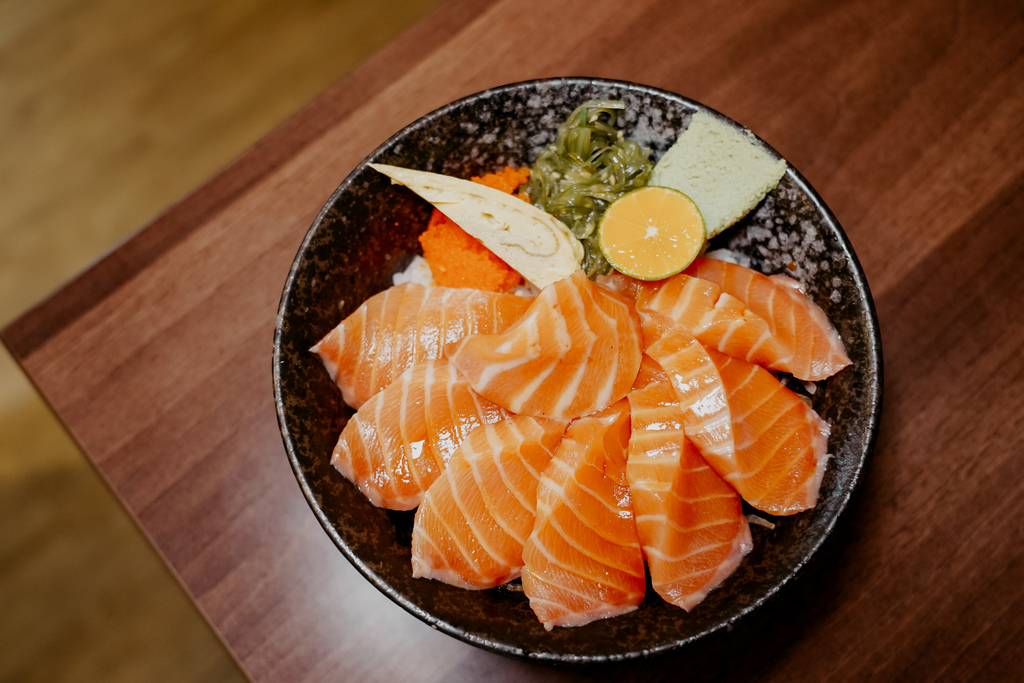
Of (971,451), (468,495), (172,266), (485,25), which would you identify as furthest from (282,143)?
(971,451)

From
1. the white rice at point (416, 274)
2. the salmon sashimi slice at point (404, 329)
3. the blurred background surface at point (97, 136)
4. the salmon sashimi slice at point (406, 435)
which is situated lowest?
the salmon sashimi slice at point (406, 435)

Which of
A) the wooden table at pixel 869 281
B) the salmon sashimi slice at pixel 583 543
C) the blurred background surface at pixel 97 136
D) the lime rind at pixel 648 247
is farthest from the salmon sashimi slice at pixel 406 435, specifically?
the blurred background surface at pixel 97 136

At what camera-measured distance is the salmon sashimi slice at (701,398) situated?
5.08ft

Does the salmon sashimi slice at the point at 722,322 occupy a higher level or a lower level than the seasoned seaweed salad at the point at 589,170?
lower

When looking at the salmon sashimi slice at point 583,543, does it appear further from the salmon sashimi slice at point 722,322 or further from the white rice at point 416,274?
the white rice at point 416,274

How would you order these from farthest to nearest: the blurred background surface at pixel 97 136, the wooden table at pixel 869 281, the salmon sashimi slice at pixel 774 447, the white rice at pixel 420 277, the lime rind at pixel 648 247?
1. the blurred background surface at pixel 97 136
2. the white rice at pixel 420 277
3. the wooden table at pixel 869 281
4. the lime rind at pixel 648 247
5. the salmon sashimi slice at pixel 774 447

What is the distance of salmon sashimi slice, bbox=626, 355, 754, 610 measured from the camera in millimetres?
1506

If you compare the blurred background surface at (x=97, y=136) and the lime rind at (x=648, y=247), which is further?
the blurred background surface at (x=97, y=136)

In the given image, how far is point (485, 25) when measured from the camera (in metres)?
2.18

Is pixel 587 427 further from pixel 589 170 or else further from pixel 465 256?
pixel 589 170

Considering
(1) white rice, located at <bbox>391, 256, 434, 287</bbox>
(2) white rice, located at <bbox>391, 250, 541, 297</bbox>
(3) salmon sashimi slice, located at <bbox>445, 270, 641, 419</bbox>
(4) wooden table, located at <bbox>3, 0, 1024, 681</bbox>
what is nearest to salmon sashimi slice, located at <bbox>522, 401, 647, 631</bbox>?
(3) salmon sashimi slice, located at <bbox>445, 270, 641, 419</bbox>

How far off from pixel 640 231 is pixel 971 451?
1131 mm

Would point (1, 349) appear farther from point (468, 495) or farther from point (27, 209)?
point (468, 495)

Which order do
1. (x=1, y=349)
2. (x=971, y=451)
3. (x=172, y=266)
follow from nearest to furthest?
(x=971, y=451)
(x=172, y=266)
(x=1, y=349)
